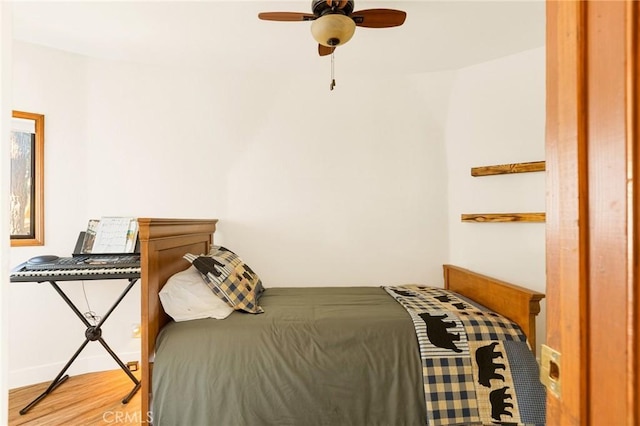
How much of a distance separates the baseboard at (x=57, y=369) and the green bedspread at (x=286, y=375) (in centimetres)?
135

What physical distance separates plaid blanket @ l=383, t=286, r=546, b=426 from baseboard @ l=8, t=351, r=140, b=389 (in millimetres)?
2271

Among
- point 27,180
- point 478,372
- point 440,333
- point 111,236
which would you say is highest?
point 27,180

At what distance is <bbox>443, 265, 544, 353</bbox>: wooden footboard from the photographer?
64.2 inches

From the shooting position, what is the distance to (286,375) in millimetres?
1468

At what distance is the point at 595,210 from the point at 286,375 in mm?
1398

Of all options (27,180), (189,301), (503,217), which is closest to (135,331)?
(189,301)

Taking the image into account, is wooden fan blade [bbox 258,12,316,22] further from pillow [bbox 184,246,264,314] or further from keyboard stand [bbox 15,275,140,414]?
keyboard stand [bbox 15,275,140,414]

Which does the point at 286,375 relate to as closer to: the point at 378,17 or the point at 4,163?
the point at 4,163

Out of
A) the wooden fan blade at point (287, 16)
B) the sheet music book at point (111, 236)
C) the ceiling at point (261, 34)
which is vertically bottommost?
the sheet music book at point (111, 236)

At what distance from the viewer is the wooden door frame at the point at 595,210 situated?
15.1 inches

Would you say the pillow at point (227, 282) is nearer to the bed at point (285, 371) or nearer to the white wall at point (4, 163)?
the bed at point (285, 371)

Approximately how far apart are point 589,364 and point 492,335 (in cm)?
135

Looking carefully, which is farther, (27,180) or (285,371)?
(27,180)

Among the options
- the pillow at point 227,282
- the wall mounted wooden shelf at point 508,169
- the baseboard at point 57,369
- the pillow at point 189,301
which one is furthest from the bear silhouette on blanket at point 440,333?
the baseboard at point 57,369
